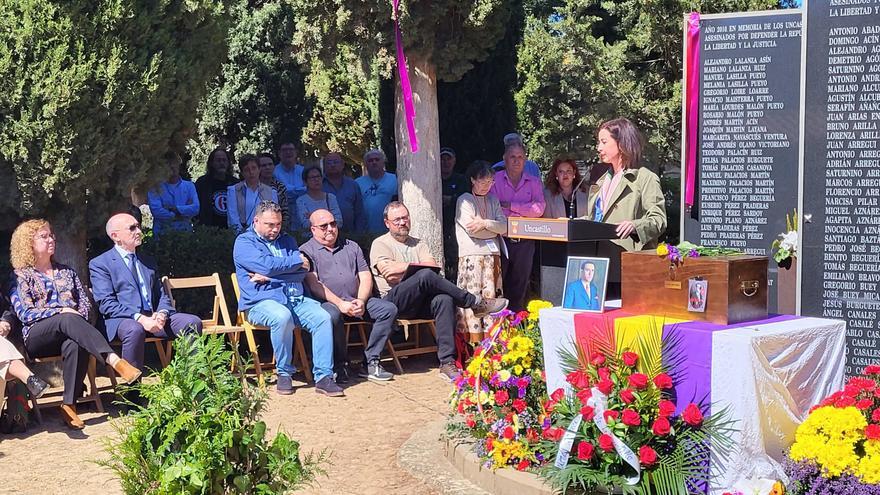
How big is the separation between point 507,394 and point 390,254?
3.29m

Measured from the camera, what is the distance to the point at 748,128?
7.23 meters

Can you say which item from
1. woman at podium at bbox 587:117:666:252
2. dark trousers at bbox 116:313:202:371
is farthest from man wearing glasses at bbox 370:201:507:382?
woman at podium at bbox 587:117:666:252

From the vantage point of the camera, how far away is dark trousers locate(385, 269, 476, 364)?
8.49 meters

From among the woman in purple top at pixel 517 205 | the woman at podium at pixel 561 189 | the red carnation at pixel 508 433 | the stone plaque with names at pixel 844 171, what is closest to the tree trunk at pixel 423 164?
the woman in purple top at pixel 517 205

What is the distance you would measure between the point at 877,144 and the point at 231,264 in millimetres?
5607

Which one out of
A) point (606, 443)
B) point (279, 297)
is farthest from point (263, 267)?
point (606, 443)

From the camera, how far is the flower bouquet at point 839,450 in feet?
14.2

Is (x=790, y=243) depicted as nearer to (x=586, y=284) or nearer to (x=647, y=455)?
(x=586, y=284)

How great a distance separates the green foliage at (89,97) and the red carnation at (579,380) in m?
4.66

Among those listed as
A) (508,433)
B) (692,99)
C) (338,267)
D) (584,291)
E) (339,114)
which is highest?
(339,114)

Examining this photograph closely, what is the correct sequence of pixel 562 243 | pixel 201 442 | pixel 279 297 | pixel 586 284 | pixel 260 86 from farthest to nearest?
1. pixel 260 86
2. pixel 279 297
3. pixel 562 243
4. pixel 586 284
5. pixel 201 442

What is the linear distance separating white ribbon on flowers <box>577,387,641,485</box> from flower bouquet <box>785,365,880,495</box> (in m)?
0.68

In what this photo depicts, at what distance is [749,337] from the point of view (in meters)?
4.47

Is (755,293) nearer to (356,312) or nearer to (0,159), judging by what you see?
(356,312)
